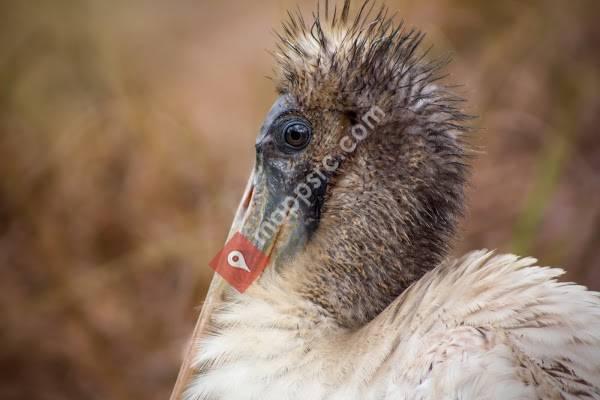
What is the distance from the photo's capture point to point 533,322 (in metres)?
1.49

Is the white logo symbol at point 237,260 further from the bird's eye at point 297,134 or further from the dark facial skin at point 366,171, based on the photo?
the bird's eye at point 297,134

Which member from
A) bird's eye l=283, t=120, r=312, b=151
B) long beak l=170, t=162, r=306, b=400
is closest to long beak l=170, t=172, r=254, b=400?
long beak l=170, t=162, r=306, b=400

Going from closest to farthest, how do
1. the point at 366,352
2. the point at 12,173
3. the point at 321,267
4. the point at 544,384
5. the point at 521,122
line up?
the point at 544,384 < the point at 366,352 < the point at 321,267 < the point at 12,173 < the point at 521,122

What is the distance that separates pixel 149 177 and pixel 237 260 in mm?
1833

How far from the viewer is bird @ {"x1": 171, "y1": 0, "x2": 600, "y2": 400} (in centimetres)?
156

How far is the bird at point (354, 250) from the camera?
61.6 inches

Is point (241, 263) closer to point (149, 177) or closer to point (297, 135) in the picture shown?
point (297, 135)

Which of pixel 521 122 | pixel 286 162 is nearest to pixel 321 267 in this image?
pixel 286 162

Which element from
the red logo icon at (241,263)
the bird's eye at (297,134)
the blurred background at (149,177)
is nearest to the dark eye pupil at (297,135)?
the bird's eye at (297,134)

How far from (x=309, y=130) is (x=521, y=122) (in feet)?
7.00

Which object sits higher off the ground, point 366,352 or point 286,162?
point 286,162

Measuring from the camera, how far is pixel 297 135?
1841 mm

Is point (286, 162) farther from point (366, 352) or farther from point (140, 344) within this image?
point (140, 344)

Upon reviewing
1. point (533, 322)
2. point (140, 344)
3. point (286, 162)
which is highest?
point (286, 162)
